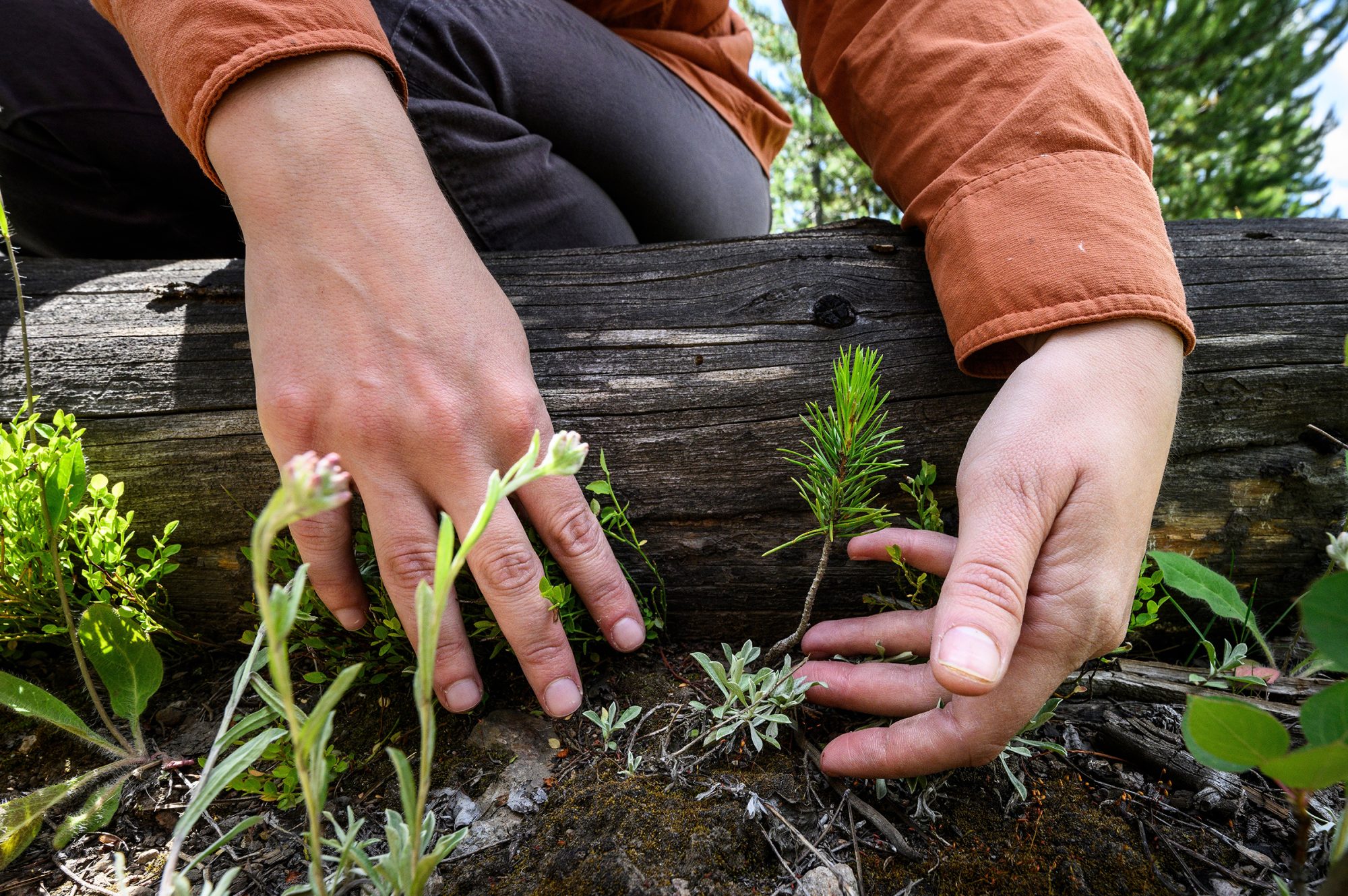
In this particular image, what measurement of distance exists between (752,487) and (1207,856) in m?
1.14

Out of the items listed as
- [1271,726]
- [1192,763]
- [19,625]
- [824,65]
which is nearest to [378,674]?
[19,625]

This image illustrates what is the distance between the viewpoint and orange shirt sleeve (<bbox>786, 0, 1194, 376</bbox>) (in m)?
1.49

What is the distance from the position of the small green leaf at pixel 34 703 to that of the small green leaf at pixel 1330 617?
2103mm

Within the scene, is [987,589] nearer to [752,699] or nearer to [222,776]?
[752,699]

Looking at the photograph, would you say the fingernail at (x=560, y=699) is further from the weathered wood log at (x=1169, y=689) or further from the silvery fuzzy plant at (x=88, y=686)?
the weathered wood log at (x=1169, y=689)

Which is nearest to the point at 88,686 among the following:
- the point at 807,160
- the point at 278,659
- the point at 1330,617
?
the point at 278,659

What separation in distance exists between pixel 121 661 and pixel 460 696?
0.74m

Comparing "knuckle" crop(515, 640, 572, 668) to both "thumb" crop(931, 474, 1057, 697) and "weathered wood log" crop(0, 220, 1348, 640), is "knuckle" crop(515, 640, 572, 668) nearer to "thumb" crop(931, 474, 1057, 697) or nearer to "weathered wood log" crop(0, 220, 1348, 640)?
"weathered wood log" crop(0, 220, 1348, 640)

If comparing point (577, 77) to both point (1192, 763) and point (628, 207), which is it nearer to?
point (628, 207)

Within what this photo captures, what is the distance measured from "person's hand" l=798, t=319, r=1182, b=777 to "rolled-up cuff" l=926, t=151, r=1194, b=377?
9 centimetres

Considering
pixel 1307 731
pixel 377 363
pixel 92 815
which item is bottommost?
pixel 92 815

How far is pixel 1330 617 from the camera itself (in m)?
0.88

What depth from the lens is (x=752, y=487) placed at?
176 centimetres

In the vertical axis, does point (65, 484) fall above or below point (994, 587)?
below
